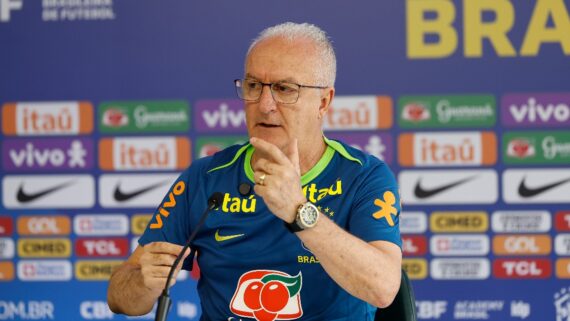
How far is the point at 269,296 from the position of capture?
5.49 ft

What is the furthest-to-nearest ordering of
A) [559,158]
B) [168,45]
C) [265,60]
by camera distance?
[168,45] → [559,158] → [265,60]

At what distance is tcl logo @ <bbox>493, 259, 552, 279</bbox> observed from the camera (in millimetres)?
3033

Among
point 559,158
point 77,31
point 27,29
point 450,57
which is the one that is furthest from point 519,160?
point 27,29

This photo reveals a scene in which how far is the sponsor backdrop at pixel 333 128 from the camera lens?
119 inches

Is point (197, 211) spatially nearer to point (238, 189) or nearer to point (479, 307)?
point (238, 189)

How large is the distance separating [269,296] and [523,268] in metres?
1.67

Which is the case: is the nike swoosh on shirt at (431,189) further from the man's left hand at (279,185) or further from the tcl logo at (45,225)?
the man's left hand at (279,185)

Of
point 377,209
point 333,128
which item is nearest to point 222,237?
point 377,209

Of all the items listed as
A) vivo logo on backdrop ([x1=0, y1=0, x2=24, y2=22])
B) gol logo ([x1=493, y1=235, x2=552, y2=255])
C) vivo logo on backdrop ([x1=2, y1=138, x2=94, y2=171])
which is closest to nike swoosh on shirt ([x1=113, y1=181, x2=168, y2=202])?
vivo logo on backdrop ([x1=2, y1=138, x2=94, y2=171])

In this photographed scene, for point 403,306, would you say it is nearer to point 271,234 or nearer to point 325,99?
point 271,234

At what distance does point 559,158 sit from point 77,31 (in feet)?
6.51

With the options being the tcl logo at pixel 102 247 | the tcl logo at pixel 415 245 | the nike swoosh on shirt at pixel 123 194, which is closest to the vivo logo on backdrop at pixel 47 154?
the nike swoosh on shirt at pixel 123 194

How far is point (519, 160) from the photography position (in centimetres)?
303

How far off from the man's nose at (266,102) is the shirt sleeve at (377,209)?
27 cm
